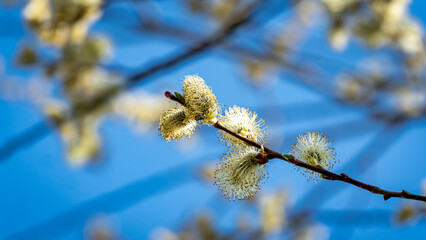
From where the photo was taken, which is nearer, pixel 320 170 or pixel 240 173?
pixel 320 170

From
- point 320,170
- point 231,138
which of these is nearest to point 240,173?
point 231,138

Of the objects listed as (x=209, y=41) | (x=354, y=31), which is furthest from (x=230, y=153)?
(x=354, y=31)

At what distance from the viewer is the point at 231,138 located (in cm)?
88

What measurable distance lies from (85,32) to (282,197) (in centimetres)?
159

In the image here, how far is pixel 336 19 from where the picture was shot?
193 cm

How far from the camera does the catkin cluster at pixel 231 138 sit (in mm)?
823

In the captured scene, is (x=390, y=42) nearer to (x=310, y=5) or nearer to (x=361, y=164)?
(x=361, y=164)

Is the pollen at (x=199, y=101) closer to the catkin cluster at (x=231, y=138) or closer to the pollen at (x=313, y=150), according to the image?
the catkin cluster at (x=231, y=138)

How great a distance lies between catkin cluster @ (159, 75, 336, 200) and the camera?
823 mm

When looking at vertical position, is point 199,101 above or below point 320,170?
above

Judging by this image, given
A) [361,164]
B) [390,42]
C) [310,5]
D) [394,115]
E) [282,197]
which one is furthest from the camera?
[310,5]

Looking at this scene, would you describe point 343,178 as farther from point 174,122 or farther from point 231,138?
point 174,122

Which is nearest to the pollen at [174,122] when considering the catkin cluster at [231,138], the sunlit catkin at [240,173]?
the catkin cluster at [231,138]

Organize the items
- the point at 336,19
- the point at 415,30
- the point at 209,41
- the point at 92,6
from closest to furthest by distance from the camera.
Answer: the point at 92,6 < the point at 209,41 < the point at 336,19 < the point at 415,30
